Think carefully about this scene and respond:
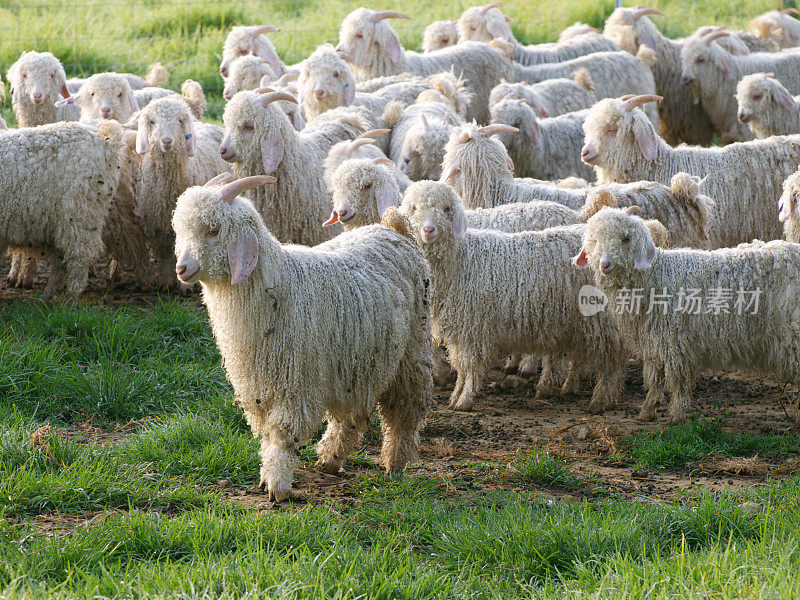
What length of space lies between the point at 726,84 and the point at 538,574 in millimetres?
9220

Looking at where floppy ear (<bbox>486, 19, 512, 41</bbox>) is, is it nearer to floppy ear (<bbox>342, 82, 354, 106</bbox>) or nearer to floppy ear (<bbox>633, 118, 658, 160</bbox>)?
floppy ear (<bbox>342, 82, 354, 106</bbox>)

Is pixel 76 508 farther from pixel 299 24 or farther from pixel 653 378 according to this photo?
pixel 299 24

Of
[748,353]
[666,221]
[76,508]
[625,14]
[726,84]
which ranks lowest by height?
[76,508]

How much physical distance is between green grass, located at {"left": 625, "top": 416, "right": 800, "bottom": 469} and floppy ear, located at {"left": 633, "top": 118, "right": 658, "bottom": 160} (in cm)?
274

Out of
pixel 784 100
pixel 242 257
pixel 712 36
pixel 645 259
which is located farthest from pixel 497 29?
pixel 242 257

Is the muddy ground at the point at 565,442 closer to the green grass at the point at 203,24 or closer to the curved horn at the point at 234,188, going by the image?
the curved horn at the point at 234,188

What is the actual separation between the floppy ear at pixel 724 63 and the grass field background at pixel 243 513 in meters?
6.92

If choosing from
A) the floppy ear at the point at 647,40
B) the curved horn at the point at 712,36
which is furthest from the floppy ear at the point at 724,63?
the floppy ear at the point at 647,40

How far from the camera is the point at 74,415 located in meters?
5.60

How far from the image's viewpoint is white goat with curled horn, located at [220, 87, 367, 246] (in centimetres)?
701

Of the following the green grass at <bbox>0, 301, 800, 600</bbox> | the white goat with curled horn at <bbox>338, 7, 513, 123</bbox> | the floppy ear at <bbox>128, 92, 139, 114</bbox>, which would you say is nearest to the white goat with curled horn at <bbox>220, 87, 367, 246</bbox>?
the green grass at <bbox>0, 301, 800, 600</bbox>

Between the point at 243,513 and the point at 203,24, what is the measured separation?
11385 mm

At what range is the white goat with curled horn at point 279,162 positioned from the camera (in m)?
7.01

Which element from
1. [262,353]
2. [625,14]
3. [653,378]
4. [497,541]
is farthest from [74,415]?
[625,14]
